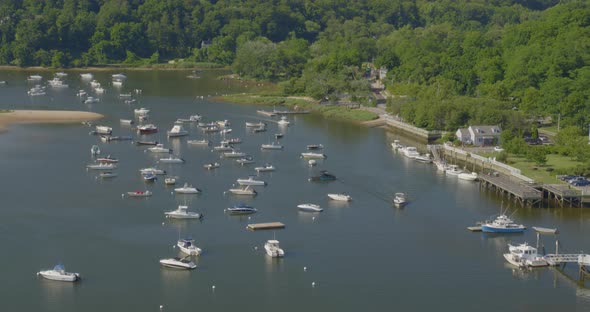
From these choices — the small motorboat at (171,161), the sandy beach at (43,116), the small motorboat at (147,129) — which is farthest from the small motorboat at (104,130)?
the small motorboat at (171,161)

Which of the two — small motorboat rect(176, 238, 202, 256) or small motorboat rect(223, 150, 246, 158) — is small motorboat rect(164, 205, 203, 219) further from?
small motorboat rect(223, 150, 246, 158)

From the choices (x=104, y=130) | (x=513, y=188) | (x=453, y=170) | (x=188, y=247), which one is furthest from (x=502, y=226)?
(x=104, y=130)

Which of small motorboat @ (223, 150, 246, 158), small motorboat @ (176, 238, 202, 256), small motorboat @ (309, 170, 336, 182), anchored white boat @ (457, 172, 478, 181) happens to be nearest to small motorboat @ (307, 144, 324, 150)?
small motorboat @ (223, 150, 246, 158)

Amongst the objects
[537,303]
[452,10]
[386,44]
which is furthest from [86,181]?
[452,10]

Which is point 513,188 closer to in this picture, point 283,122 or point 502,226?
point 502,226

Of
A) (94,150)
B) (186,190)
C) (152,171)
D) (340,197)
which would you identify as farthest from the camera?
(94,150)

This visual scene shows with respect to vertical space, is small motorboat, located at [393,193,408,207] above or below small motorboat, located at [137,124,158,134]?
below
